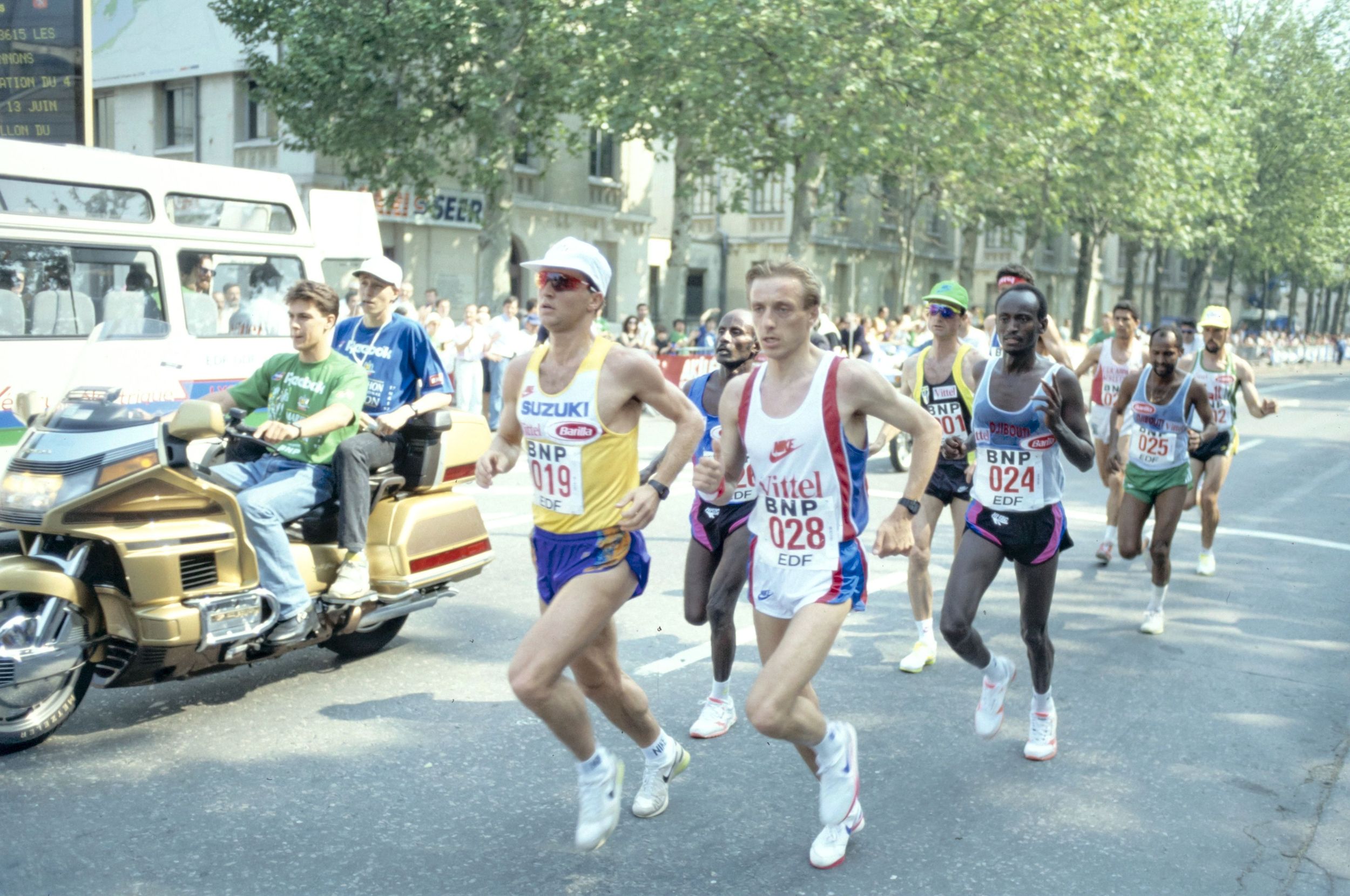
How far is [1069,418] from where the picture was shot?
17.5 feet

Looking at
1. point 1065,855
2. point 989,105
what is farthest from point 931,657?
point 989,105

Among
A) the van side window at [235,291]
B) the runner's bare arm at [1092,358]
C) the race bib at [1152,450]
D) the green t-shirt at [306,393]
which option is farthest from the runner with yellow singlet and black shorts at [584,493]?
the runner's bare arm at [1092,358]

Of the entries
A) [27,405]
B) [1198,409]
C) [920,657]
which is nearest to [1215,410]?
[1198,409]

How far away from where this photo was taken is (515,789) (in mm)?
4703

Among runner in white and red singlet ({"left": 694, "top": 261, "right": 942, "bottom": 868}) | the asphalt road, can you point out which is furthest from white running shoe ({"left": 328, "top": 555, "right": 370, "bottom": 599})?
runner in white and red singlet ({"left": 694, "top": 261, "right": 942, "bottom": 868})

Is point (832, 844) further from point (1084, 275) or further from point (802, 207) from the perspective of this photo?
point (1084, 275)

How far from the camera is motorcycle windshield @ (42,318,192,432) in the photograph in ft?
16.6

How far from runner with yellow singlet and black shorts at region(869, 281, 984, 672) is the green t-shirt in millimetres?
2518

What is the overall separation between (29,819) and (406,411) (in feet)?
8.46

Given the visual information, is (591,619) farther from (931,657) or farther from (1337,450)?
(1337,450)

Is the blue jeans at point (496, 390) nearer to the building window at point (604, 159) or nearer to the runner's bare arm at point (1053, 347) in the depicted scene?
the runner's bare arm at point (1053, 347)

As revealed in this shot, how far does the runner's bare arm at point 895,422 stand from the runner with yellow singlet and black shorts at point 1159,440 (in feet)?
12.8

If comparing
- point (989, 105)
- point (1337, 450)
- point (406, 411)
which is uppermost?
point (989, 105)

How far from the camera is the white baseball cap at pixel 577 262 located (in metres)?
4.13
